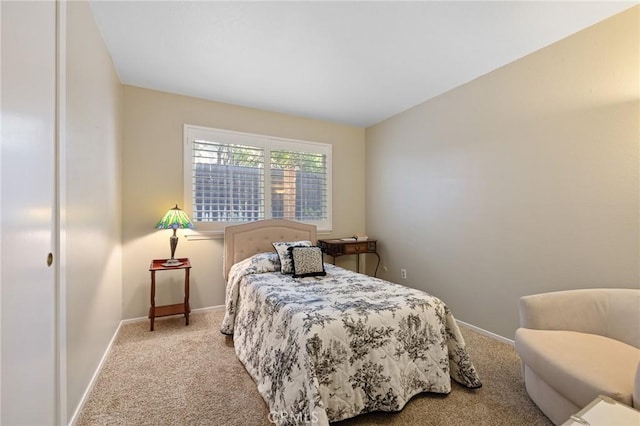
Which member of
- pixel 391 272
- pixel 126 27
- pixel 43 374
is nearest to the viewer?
pixel 43 374

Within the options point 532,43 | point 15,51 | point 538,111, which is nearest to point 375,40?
point 532,43

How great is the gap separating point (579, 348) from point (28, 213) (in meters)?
2.78

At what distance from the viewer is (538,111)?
7.76 feet

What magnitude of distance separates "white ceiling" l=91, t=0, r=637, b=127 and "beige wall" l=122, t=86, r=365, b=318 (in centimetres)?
25

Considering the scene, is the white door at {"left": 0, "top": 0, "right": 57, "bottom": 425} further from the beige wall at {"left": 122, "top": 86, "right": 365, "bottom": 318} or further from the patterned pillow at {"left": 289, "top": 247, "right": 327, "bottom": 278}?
the beige wall at {"left": 122, "top": 86, "right": 365, "bottom": 318}

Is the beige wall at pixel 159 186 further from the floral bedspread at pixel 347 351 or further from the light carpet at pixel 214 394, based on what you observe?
the floral bedspread at pixel 347 351

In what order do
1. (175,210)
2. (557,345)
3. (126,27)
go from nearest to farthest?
(557,345) < (126,27) < (175,210)

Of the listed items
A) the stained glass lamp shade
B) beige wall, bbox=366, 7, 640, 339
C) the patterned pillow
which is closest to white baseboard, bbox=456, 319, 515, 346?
beige wall, bbox=366, 7, 640, 339

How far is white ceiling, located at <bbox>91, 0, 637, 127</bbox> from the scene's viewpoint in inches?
75.5

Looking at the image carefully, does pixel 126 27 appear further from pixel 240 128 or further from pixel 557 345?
pixel 557 345

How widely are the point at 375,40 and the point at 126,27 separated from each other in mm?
1958

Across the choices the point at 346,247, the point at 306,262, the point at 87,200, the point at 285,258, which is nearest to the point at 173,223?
the point at 87,200

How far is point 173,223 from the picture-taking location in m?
2.89

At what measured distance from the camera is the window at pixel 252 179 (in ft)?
11.1
